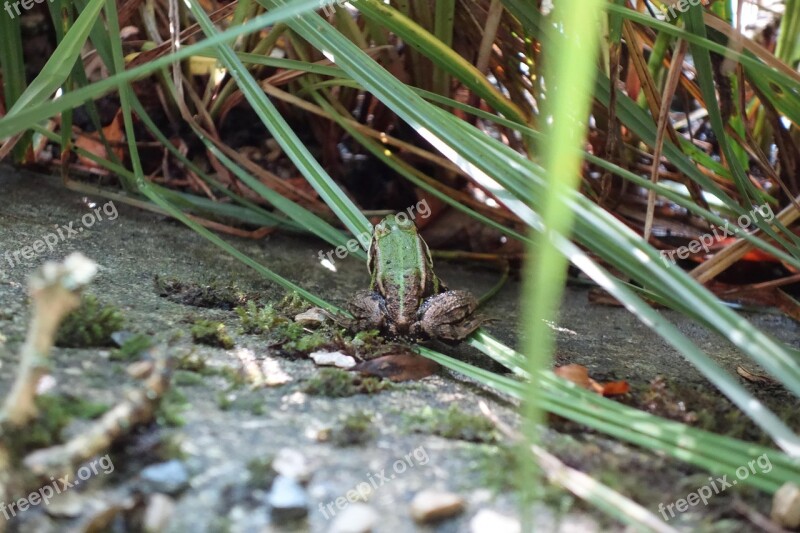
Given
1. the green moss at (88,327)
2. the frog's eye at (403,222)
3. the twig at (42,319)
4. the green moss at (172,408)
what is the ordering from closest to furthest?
the twig at (42,319) < the green moss at (172,408) < the green moss at (88,327) < the frog's eye at (403,222)

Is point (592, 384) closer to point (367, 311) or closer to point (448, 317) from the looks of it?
point (448, 317)

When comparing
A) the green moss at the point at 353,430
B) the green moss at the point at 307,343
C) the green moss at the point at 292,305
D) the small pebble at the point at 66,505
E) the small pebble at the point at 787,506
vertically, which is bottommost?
the green moss at the point at 292,305

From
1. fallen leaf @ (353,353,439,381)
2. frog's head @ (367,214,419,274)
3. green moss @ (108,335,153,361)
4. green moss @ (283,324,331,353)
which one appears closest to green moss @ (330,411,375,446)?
fallen leaf @ (353,353,439,381)

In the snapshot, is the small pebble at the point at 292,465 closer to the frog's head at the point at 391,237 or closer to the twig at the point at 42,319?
the twig at the point at 42,319

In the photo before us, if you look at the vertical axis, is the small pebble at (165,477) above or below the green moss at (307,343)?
above

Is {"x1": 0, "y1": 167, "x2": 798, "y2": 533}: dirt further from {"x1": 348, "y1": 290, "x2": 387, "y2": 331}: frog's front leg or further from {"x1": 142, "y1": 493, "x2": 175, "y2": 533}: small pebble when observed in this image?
{"x1": 348, "y1": 290, "x2": 387, "y2": 331}: frog's front leg

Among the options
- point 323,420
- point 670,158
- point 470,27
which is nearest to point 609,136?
point 670,158

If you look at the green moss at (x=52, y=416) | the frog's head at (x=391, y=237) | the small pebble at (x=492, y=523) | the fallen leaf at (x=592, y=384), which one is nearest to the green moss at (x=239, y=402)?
the green moss at (x=52, y=416)
